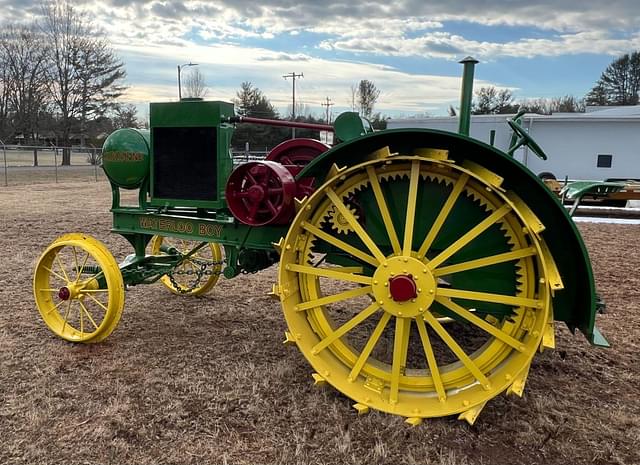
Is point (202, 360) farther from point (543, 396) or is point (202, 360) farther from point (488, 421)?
point (543, 396)

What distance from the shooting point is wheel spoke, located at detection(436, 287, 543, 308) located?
2439 mm

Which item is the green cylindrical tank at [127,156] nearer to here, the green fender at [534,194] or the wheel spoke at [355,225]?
the green fender at [534,194]

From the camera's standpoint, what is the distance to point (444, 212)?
253 centimetres

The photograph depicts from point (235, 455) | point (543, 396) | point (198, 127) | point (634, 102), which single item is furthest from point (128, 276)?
point (634, 102)

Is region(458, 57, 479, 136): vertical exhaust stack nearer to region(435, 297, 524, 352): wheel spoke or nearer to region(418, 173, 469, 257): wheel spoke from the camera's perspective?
region(418, 173, 469, 257): wheel spoke

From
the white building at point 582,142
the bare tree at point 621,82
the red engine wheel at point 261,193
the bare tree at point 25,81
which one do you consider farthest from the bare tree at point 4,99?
the bare tree at point 621,82

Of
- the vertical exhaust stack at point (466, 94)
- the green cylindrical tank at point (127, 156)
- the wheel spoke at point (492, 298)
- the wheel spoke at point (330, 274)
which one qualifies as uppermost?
the vertical exhaust stack at point (466, 94)

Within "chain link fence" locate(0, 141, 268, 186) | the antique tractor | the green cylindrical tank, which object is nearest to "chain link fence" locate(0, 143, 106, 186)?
"chain link fence" locate(0, 141, 268, 186)

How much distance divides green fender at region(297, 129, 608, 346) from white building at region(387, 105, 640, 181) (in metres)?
16.9

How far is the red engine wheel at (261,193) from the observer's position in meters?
3.11

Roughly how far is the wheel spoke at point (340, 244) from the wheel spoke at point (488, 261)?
0.33 m

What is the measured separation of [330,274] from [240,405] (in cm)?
89

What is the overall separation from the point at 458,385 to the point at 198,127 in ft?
7.35

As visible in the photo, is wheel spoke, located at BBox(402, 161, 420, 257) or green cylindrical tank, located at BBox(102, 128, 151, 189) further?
green cylindrical tank, located at BBox(102, 128, 151, 189)
